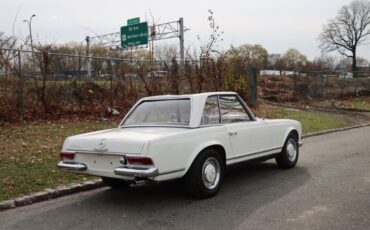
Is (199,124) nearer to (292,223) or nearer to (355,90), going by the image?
(292,223)

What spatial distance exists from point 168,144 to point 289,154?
3492mm

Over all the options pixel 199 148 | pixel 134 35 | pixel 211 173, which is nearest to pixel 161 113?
pixel 199 148

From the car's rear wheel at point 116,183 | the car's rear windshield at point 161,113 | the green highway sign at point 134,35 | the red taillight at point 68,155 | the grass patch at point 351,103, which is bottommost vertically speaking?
the grass patch at point 351,103

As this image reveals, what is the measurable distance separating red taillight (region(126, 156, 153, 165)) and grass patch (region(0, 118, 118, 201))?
77.1 inches

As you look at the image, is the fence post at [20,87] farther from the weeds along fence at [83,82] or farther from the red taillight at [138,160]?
the red taillight at [138,160]

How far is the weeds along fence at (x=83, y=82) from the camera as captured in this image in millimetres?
12688

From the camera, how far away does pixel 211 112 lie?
22.4 feet

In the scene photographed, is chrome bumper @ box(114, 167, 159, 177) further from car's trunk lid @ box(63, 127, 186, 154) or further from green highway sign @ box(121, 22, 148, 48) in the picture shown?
green highway sign @ box(121, 22, 148, 48)

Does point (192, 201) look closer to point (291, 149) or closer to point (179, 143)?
point (179, 143)

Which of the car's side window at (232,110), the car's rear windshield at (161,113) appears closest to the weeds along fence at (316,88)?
the car's side window at (232,110)

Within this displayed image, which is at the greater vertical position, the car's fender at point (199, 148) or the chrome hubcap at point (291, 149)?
the car's fender at point (199, 148)

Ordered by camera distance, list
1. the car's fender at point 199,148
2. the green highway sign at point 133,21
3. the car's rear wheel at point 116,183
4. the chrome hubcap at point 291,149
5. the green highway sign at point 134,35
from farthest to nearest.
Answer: the green highway sign at point 133,21 → the green highway sign at point 134,35 → the chrome hubcap at point 291,149 → the car's rear wheel at point 116,183 → the car's fender at point 199,148

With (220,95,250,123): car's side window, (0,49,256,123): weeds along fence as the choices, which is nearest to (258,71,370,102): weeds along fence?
(0,49,256,123): weeds along fence

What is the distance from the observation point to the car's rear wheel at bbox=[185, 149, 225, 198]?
6043 millimetres
